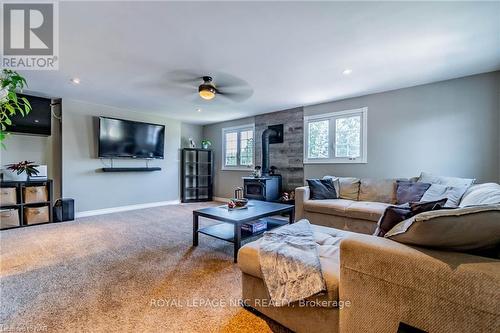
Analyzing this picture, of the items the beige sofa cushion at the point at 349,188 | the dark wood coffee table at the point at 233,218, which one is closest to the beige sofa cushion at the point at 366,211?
the beige sofa cushion at the point at 349,188

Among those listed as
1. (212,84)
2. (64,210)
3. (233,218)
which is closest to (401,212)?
Answer: (233,218)

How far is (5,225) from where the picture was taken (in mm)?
3691

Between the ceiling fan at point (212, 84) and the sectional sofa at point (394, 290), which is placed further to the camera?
the ceiling fan at point (212, 84)

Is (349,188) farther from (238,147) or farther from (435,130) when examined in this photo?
(238,147)

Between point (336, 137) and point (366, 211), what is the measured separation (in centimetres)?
182

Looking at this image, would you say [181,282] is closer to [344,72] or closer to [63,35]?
[63,35]

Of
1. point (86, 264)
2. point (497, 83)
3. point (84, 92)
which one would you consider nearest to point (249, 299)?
point (86, 264)

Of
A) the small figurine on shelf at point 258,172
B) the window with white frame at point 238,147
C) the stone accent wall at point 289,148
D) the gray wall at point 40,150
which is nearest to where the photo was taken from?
the gray wall at point 40,150

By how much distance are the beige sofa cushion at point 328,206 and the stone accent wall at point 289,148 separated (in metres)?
1.33

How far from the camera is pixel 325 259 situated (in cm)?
150

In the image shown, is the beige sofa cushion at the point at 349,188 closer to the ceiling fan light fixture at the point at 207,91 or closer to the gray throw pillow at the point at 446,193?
the gray throw pillow at the point at 446,193

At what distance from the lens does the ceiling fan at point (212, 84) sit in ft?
10.1

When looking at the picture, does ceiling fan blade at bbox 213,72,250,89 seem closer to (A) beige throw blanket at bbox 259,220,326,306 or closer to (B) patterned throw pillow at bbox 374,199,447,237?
(A) beige throw blanket at bbox 259,220,326,306

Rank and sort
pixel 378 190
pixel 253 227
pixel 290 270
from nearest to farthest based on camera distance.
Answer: pixel 290 270
pixel 253 227
pixel 378 190
